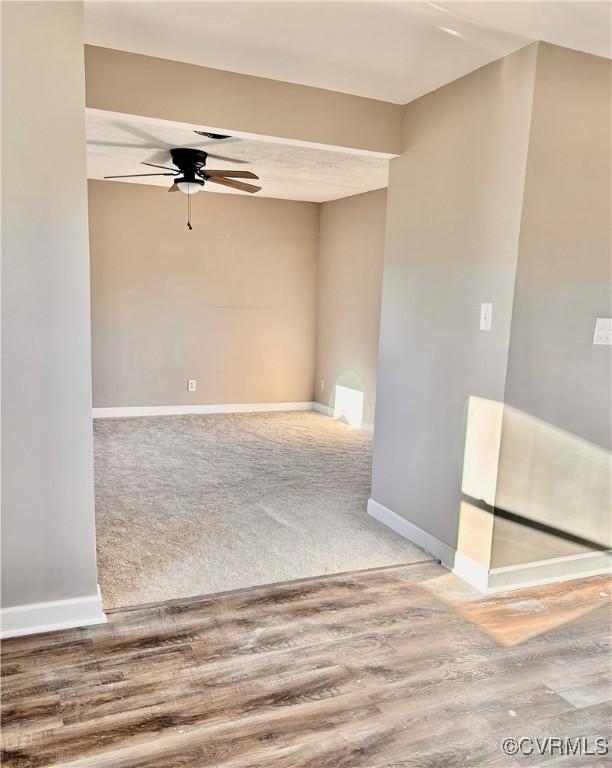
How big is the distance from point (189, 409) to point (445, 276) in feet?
14.3

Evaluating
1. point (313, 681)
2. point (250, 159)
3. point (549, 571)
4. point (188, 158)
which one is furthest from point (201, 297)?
point (313, 681)

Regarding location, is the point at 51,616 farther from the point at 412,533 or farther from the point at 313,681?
the point at 412,533

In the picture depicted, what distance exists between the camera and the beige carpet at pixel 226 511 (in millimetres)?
2990

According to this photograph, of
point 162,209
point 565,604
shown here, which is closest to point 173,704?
point 565,604

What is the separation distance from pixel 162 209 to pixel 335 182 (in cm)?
194

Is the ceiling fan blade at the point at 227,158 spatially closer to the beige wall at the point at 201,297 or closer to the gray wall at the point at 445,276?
the beige wall at the point at 201,297

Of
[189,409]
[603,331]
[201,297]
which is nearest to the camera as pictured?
[603,331]

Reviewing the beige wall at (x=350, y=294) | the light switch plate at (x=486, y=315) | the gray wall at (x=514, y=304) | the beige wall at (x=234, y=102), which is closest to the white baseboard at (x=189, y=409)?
the beige wall at (x=350, y=294)

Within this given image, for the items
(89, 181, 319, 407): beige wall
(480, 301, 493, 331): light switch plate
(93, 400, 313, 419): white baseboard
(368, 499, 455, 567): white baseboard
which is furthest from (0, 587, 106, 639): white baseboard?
(89, 181, 319, 407): beige wall

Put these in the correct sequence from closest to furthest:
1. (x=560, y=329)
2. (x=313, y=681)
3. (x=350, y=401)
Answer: (x=313, y=681)
(x=560, y=329)
(x=350, y=401)

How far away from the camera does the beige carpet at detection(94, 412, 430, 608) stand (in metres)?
2.99

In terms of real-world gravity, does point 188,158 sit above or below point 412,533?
above

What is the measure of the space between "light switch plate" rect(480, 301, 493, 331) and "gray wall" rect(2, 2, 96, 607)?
1768 mm

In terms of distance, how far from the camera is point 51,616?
2.43 metres
